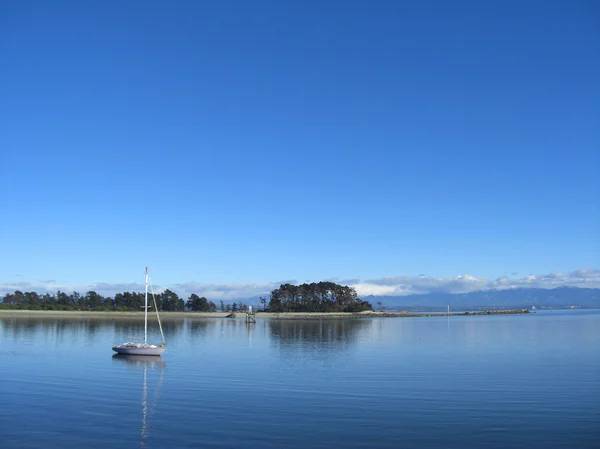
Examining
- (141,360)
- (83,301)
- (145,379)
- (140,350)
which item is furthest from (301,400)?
(83,301)

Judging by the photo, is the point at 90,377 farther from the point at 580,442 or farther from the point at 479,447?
the point at 580,442

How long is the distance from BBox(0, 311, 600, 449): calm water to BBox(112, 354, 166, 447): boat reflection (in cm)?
11

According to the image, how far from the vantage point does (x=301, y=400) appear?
108 feet

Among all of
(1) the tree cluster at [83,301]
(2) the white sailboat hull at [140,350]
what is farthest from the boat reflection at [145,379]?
(1) the tree cluster at [83,301]

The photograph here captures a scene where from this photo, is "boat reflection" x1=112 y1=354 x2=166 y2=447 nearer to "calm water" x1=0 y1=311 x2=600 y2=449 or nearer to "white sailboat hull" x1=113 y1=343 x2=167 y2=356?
"calm water" x1=0 y1=311 x2=600 y2=449

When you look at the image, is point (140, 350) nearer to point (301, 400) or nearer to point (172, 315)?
point (301, 400)

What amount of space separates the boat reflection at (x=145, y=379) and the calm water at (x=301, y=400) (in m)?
0.11

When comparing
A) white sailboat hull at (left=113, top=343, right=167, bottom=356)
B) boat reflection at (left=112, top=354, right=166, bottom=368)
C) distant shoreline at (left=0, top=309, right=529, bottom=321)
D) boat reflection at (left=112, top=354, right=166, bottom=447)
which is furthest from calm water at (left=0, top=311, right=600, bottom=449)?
distant shoreline at (left=0, top=309, right=529, bottom=321)

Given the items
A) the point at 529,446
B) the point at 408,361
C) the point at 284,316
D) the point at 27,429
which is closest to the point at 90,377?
the point at 27,429

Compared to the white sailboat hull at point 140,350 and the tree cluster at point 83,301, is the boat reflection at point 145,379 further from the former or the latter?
the tree cluster at point 83,301

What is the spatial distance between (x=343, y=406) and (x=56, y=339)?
200 feet

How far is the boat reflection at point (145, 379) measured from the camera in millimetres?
26469

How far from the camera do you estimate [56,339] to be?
253 ft

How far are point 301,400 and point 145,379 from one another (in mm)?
16151
